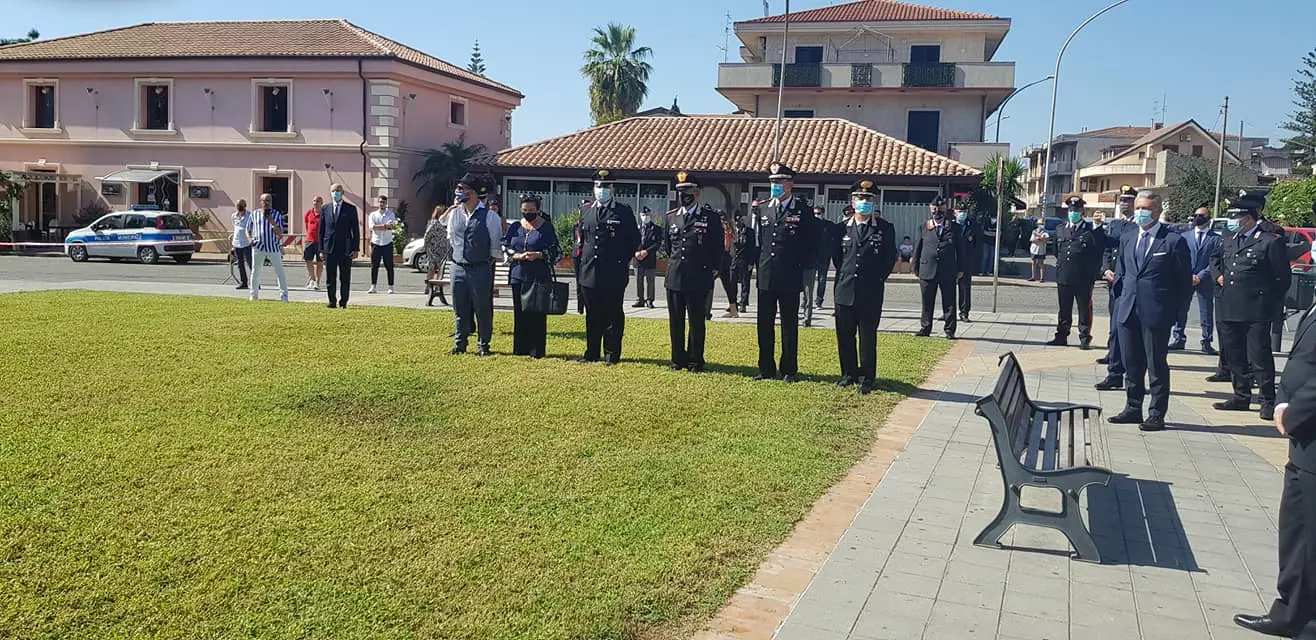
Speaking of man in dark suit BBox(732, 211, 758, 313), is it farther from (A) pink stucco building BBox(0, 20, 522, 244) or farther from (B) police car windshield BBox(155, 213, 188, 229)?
(A) pink stucco building BBox(0, 20, 522, 244)

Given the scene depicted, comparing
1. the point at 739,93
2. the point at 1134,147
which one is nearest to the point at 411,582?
the point at 739,93

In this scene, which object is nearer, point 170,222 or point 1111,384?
point 1111,384

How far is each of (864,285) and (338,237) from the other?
324 inches

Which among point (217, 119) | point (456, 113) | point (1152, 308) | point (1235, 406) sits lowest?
point (1235, 406)

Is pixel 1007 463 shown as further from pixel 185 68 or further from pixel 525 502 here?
pixel 185 68

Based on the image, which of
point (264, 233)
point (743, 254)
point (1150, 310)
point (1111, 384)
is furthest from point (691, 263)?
point (264, 233)

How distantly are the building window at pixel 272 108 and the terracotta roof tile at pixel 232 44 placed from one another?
1.02 m

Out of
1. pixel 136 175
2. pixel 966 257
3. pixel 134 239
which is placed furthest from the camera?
pixel 136 175

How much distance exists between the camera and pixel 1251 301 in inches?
376

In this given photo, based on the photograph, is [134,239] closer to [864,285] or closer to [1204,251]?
[864,285]

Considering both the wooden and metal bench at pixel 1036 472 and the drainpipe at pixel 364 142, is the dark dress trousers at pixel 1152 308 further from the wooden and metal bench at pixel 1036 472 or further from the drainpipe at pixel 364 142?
the drainpipe at pixel 364 142

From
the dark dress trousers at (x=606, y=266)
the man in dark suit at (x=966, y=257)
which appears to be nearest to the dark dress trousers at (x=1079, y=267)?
the man in dark suit at (x=966, y=257)

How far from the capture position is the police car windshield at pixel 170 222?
98.6 ft

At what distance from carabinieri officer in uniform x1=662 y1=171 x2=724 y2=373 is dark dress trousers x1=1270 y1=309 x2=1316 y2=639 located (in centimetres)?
631
